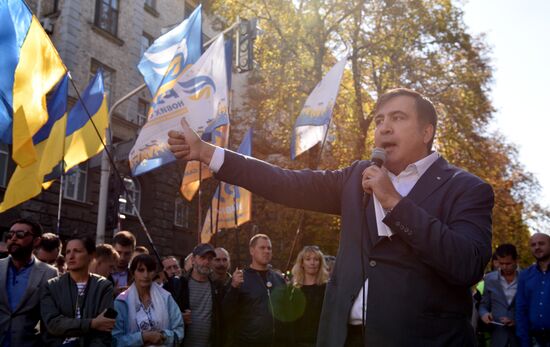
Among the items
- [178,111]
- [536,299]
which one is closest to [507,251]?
[536,299]

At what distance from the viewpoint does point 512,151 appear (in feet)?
99.4

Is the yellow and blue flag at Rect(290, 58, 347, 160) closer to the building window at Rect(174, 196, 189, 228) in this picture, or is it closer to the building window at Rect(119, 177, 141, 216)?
the building window at Rect(119, 177, 141, 216)

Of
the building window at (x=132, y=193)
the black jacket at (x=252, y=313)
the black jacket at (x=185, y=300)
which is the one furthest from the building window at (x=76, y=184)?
the black jacket at (x=252, y=313)

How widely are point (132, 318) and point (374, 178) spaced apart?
→ 183 inches

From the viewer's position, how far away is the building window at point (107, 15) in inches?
880

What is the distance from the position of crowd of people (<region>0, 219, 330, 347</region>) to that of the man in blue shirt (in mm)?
2522

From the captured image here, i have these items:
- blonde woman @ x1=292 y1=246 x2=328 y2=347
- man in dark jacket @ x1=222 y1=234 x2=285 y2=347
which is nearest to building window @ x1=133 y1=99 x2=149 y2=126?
blonde woman @ x1=292 y1=246 x2=328 y2=347

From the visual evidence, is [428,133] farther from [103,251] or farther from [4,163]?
[4,163]

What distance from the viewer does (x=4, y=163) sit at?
1767cm

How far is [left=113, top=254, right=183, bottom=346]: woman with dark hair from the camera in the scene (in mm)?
6262

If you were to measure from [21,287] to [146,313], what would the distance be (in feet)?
4.09

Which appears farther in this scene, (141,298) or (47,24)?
(47,24)

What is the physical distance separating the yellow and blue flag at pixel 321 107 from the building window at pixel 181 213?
15.2 meters

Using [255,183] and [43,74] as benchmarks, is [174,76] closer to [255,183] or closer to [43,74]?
[43,74]
